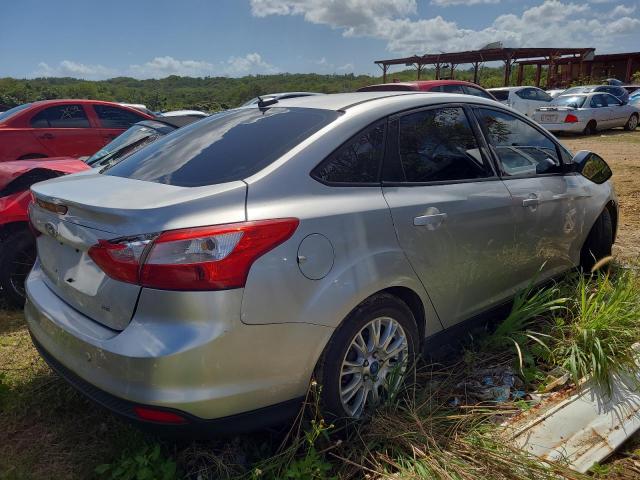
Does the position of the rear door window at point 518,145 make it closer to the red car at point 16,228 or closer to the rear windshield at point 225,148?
the rear windshield at point 225,148

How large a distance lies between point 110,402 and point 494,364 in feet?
7.07

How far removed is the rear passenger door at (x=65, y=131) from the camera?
8440 mm

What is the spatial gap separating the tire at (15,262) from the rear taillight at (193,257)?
7.72ft

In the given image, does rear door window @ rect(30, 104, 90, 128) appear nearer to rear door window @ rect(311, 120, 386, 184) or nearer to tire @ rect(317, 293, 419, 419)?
rear door window @ rect(311, 120, 386, 184)

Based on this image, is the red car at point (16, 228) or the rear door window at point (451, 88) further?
the rear door window at point (451, 88)

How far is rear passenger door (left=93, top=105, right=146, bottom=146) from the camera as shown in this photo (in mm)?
8938

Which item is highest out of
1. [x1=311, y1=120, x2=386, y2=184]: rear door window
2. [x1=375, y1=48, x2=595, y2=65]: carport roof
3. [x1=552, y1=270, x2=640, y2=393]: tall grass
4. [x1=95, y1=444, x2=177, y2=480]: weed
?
[x1=375, y1=48, x2=595, y2=65]: carport roof

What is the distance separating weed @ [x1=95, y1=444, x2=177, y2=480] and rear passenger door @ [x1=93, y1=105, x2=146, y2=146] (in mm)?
7508

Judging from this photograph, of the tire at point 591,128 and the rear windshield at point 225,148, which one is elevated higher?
the rear windshield at point 225,148

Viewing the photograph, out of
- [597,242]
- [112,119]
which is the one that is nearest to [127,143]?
[597,242]

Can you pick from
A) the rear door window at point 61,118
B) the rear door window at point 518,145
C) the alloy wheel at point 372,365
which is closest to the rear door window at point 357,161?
the alloy wheel at point 372,365

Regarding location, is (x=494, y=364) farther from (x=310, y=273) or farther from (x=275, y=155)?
(x=275, y=155)

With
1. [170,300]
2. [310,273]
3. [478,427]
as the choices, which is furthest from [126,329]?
[478,427]

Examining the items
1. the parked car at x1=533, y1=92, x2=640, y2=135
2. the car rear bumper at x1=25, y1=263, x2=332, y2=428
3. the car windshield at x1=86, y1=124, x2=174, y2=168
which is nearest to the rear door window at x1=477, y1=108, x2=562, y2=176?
the car rear bumper at x1=25, y1=263, x2=332, y2=428
